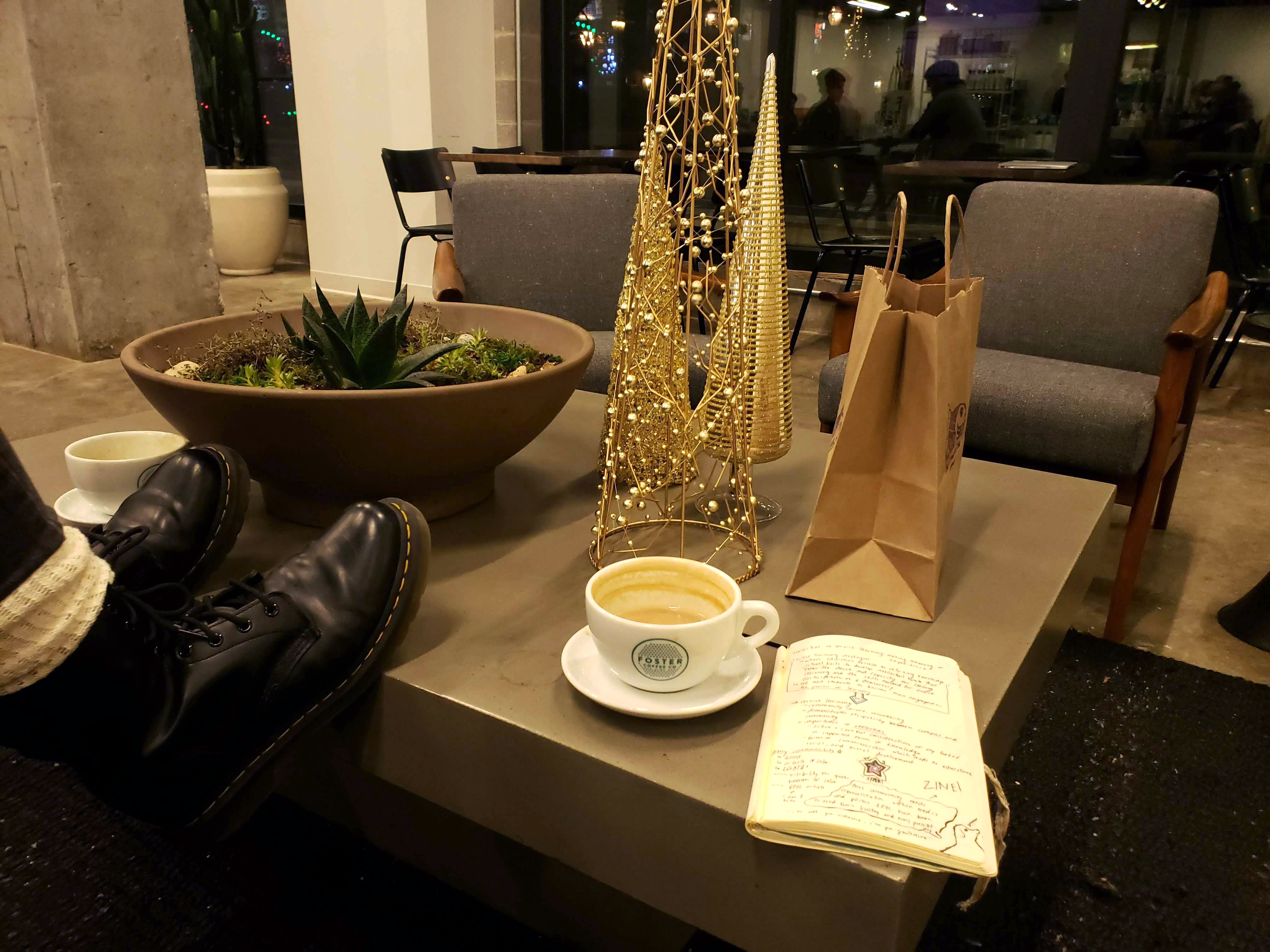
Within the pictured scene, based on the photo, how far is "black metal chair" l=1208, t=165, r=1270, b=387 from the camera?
3.23 meters

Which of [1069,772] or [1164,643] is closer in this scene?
[1069,772]

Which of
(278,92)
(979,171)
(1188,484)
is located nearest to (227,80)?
(278,92)

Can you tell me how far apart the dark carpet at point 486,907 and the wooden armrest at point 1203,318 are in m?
0.75

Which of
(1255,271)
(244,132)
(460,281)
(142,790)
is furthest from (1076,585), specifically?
(244,132)

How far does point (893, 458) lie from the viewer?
0.89 meters

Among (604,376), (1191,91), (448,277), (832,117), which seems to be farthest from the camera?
→ (832,117)

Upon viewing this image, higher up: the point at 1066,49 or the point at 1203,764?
the point at 1066,49

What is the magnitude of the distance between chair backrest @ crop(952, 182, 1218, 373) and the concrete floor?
470mm

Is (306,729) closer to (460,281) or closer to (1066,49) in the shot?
(460,281)

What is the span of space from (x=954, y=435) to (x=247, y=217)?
543 cm

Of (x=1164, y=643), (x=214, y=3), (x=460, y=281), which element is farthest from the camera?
(x=214, y=3)

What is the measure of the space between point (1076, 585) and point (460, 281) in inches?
67.5

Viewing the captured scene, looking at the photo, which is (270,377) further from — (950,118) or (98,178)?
(950,118)

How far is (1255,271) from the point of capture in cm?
352
